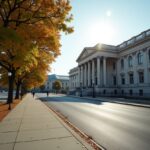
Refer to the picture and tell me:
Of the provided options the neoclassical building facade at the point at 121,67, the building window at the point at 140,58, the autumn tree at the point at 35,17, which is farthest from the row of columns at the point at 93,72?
the autumn tree at the point at 35,17

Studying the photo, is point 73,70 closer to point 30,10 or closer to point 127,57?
point 127,57

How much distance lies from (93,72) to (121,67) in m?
11.8

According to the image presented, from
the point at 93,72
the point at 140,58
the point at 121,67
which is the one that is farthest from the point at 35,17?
the point at 93,72

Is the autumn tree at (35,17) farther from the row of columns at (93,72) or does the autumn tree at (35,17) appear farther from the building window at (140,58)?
the building window at (140,58)

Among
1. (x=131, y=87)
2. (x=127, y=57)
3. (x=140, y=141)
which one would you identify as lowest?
(x=140, y=141)

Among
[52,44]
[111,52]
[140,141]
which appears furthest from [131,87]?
[140,141]

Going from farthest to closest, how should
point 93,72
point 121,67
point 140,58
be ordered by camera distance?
point 93,72, point 121,67, point 140,58

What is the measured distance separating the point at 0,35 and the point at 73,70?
10769cm

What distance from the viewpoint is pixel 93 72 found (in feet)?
236

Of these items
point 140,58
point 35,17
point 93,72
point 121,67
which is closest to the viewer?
point 35,17

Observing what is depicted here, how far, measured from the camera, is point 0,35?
9852 mm

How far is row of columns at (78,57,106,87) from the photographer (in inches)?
2601

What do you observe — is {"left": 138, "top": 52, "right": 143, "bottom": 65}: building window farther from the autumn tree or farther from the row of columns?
the autumn tree

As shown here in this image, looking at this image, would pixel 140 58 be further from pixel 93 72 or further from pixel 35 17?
pixel 35 17
